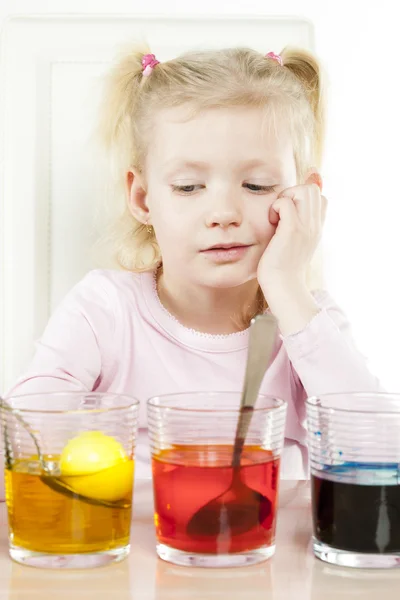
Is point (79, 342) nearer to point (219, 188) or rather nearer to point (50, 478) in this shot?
point (219, 188)

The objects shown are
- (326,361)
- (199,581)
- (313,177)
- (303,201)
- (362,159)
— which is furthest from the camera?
(362,159)

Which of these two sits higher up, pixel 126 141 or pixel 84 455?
pixel 126 141

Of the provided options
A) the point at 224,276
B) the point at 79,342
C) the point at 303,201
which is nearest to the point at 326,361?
the point at 224,276

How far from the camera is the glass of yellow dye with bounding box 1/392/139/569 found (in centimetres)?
62

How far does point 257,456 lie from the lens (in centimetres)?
64

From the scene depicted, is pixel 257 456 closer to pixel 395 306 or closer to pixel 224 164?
pixel 224 164

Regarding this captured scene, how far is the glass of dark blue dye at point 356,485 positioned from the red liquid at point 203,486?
45 millimetres

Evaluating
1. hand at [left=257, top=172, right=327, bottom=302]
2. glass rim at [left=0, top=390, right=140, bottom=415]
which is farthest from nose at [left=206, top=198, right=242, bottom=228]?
glass rim at [left=0, top=390, right=140, bottom=415]

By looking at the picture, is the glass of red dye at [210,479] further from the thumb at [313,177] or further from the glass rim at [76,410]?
the thumb at [313,177]

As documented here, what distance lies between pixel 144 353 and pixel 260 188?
385mm

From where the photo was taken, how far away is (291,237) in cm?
141

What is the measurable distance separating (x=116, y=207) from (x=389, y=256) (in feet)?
3.10

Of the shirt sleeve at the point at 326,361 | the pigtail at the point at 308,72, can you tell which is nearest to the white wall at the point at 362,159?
the pigtail at the point at 308,72

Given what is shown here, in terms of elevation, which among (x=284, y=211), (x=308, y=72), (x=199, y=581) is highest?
(x=308, y=72)
